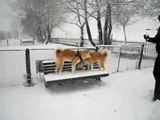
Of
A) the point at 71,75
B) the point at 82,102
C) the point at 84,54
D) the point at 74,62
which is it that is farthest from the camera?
the point at 84,54

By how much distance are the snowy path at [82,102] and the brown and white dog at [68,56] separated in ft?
1.93

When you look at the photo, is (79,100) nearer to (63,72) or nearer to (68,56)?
(63,72)

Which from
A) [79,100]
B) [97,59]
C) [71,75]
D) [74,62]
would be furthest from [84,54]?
[79,100]

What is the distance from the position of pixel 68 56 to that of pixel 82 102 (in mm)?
1214

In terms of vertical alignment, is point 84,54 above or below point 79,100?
above

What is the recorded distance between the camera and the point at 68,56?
404 centimetres

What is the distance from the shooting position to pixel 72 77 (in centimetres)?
385

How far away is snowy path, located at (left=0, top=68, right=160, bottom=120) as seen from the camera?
9.71 ft

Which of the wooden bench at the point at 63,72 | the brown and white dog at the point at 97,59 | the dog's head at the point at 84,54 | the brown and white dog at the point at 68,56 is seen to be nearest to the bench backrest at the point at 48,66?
the wooden bench at the point at 63,72

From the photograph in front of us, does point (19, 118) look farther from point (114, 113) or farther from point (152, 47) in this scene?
point (152, 47)

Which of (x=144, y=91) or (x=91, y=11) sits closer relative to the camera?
(x=144, y=91)

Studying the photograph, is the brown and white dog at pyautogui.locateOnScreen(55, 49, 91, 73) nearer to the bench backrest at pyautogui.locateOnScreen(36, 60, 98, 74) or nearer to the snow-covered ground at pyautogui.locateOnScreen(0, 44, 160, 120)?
the bench backrest at pyautogui.locateOnScreen(36, 60, 98, 74)

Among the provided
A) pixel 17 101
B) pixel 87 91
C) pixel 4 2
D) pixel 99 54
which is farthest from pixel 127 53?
pixel 4 2

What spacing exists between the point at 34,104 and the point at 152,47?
642cm
